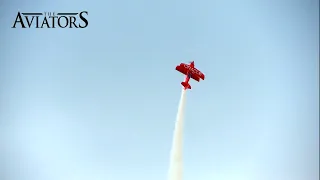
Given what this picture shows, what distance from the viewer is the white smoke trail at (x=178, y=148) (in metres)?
12.8

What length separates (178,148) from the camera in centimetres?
1309

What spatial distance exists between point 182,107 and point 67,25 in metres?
5.48

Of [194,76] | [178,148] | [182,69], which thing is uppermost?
[182,69]

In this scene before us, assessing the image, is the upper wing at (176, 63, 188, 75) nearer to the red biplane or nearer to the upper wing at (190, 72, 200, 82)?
the red biplane

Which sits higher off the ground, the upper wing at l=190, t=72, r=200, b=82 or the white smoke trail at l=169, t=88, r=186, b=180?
the upper wing at l=190, t=72, r=200, b=82

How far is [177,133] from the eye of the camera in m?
12.9

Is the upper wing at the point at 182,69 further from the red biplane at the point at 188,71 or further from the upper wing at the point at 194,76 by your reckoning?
the upper wing at the point at 194,76

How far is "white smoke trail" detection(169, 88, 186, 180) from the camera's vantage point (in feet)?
42.1

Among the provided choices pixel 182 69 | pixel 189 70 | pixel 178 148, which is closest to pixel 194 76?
pixel 189 70

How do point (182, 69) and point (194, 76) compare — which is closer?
point (182, 69)

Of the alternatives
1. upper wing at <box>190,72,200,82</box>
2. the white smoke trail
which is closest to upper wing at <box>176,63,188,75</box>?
upper wing at <box>190,72,200,82</box>

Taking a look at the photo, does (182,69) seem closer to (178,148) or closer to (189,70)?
(189,70)

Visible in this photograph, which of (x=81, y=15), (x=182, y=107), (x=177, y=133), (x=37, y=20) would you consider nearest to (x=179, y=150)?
(x=177, y=133)

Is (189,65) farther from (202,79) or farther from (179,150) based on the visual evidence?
(179,150)
